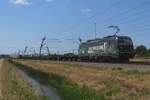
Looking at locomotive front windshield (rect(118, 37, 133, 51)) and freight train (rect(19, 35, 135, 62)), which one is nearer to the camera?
freight train (rect(19, 35, 135, 62))

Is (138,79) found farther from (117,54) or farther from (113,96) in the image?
(117,54)

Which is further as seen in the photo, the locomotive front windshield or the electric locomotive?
the locomotive front windshield

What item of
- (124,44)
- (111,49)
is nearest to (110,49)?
(111,49)

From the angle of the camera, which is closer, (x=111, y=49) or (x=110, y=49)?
(x=111, y=49)

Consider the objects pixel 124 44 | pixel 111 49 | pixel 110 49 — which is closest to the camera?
pixel 124 44

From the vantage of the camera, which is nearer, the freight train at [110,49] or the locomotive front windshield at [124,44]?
the freight train at [110,49]

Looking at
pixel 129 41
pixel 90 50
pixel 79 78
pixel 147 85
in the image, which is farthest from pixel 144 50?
pixel 147 85

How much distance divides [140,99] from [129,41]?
45379 millimetres

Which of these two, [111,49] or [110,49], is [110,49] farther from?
[111,49]

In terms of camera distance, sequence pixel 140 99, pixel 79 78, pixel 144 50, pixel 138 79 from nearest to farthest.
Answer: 1. pixel 140 99
2. pixel 138 79
3. pixel 79 78
4. pixel 144 50

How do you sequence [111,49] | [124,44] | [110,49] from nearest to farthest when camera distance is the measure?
[124,44] → [111,49] → [110,49]

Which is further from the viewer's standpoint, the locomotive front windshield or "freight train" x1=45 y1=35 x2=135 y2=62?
the locomotive front windshield

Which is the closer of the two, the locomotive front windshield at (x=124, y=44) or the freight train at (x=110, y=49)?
the freight train at (x=110, y=49)

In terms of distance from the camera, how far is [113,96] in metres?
24.1
